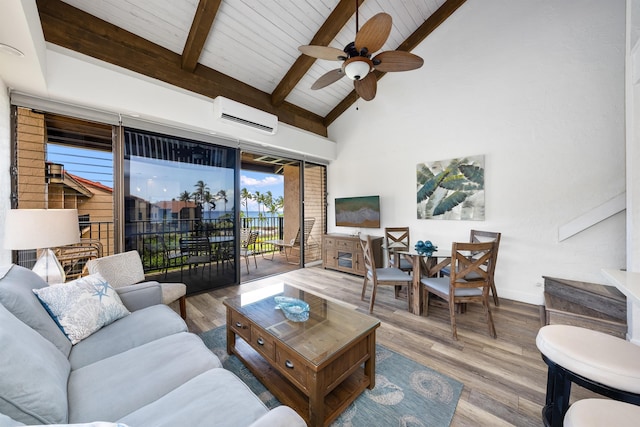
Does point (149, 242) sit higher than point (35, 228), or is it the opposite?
point (35, 228)

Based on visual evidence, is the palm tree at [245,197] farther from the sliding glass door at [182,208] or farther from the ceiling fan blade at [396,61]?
the ceiling fan blade at [396,61]

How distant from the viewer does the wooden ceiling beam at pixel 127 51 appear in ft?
7.80

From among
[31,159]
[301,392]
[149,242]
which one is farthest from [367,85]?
[31,159]

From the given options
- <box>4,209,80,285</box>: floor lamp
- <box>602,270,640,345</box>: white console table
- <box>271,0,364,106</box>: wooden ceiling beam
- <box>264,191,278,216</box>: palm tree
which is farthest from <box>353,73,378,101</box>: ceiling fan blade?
<box>264,191,278,216</box>: palm tree

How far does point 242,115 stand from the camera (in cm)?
347

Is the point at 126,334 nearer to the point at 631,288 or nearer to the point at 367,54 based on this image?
the point at 631,288

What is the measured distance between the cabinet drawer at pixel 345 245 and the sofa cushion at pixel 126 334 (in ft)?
10.3

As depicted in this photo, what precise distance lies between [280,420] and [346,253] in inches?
149

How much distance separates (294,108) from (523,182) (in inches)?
154

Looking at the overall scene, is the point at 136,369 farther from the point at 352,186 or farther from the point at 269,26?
the point at 352,186

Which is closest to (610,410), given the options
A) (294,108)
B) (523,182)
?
(523,182)

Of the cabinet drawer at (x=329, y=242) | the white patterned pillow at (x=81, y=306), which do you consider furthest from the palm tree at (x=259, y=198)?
the white patterned pillow at (x=81, y=306)

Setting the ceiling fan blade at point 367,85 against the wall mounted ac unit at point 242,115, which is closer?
the ceiling fan blade at point 367,85

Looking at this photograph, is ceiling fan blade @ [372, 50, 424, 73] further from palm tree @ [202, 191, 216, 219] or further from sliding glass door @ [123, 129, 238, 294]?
palm tree @ [202, 191, 216, 219]
